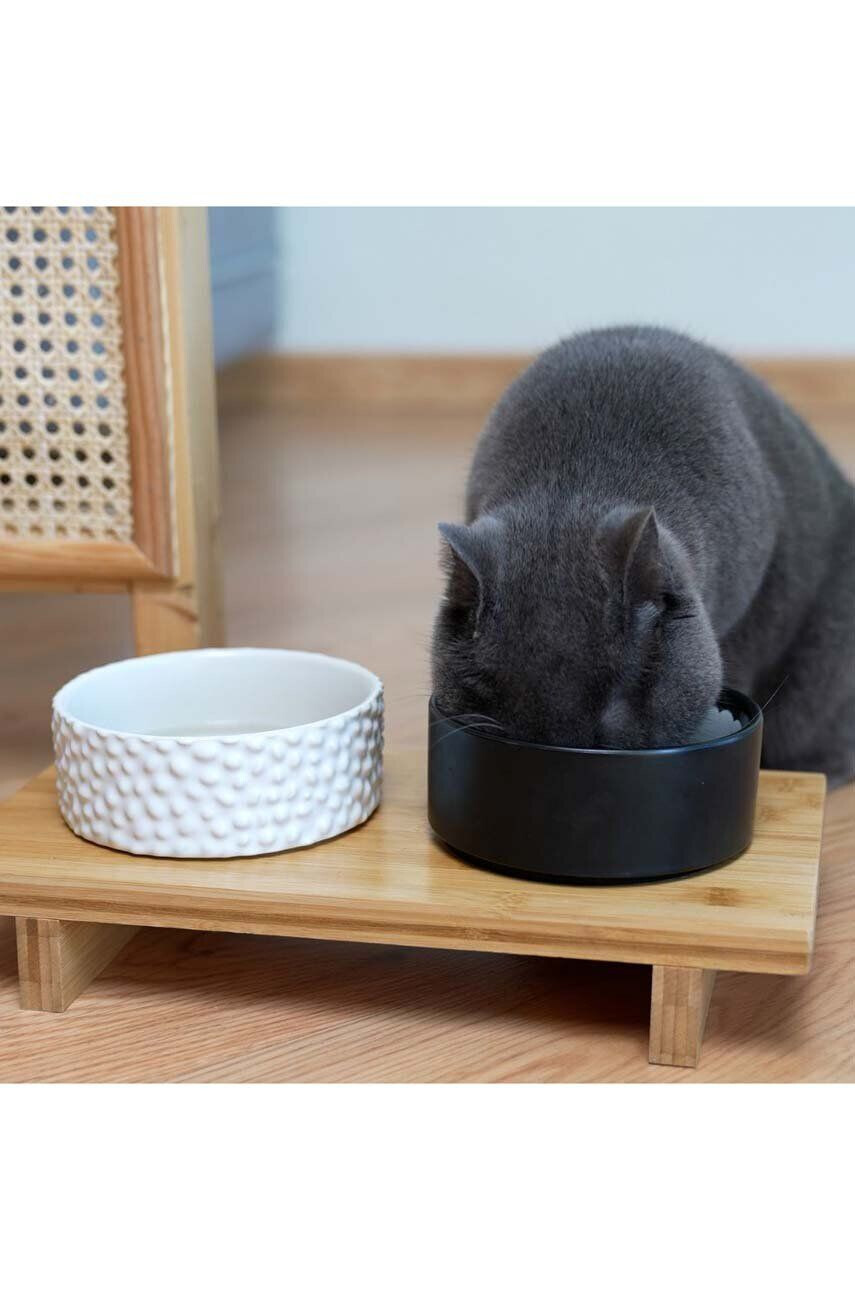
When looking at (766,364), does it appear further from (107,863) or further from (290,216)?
(107,863)

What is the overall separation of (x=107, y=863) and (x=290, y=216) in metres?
3.29

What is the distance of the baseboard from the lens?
4219 millimetres

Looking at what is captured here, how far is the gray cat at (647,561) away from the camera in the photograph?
1073mm

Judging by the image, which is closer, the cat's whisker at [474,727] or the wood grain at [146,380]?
the cat's whisker at [474,727]

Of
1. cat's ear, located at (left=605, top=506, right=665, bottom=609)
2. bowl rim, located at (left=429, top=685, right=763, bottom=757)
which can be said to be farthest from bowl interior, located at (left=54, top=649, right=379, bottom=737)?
cat's ear, located at (left=605, top=506, right=665, bottom=609)

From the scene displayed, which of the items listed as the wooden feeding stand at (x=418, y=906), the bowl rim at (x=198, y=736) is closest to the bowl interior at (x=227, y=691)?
the bowl rim at (x=198, y=736)

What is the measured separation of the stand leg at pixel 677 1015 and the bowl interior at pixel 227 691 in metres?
0.41

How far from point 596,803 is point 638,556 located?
18 cm

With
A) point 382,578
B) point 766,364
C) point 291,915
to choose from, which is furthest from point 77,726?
point 766,364

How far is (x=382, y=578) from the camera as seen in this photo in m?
2.53

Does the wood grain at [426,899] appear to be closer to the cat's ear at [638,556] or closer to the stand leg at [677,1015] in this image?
the stand leg at [677,1015]

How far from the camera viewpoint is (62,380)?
157 centimetres

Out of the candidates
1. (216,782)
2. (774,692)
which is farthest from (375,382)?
(216,782)

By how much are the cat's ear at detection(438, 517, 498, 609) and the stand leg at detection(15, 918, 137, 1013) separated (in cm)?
40
